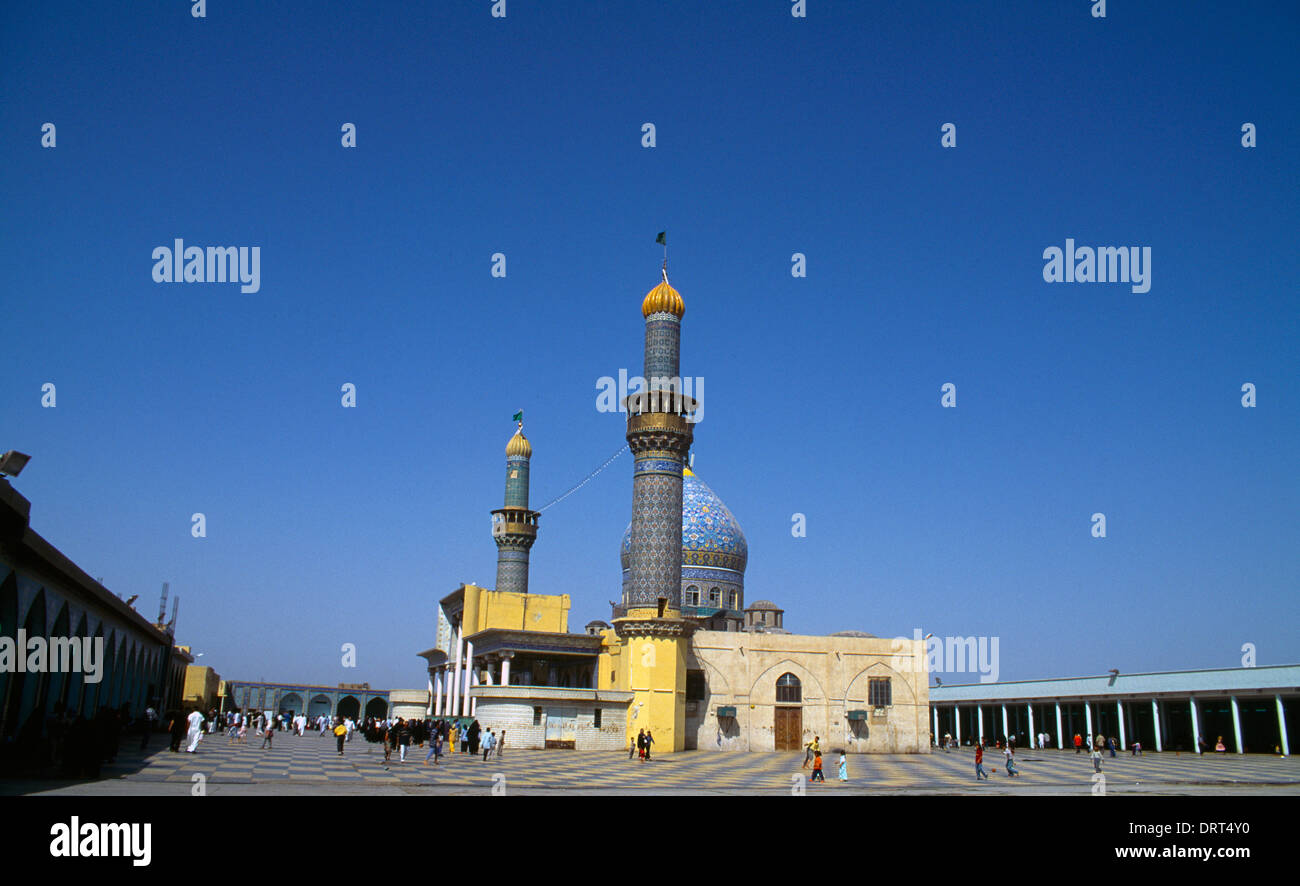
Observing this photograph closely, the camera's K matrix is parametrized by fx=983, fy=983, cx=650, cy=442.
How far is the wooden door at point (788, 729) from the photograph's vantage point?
41156 millimetres

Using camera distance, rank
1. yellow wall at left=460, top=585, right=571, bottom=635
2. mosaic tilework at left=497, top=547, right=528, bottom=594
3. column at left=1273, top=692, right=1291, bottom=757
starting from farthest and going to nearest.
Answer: mosaic tilework at left=497, top=547, right=528, bottom=594, yellow wall at left=460, top=585, right=571, bottom=635, column at left=1273, top=692, right=1291, bottom=757

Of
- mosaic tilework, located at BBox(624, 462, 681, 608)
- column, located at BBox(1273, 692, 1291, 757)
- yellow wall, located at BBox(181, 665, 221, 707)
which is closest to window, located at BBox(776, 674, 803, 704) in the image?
mosaic tilework, located at BBox(624, 462, 681, 608)

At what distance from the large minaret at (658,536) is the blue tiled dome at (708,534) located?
12.5 meters

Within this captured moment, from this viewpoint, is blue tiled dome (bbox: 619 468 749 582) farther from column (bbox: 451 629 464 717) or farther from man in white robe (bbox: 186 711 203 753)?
man in white robe (bbox: 186 711 203 753)

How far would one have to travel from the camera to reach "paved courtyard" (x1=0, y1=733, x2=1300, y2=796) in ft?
58.9

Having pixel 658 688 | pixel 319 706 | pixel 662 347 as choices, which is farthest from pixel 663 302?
pixel 319 706

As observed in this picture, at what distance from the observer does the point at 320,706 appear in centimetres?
7775

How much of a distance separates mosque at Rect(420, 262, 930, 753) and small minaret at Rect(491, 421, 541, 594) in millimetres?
4944

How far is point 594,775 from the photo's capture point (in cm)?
2395

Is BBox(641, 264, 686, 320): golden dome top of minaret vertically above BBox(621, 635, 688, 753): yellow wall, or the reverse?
BBox(641, 264, 686, 320): golden dome top of minaret

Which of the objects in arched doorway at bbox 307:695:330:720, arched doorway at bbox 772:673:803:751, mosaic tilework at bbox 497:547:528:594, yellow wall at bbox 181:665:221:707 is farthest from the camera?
arched doorway at bbox 307:695:330:720

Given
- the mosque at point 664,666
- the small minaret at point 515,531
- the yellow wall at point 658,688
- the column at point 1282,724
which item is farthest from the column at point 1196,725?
the small minaret at point 515,531
